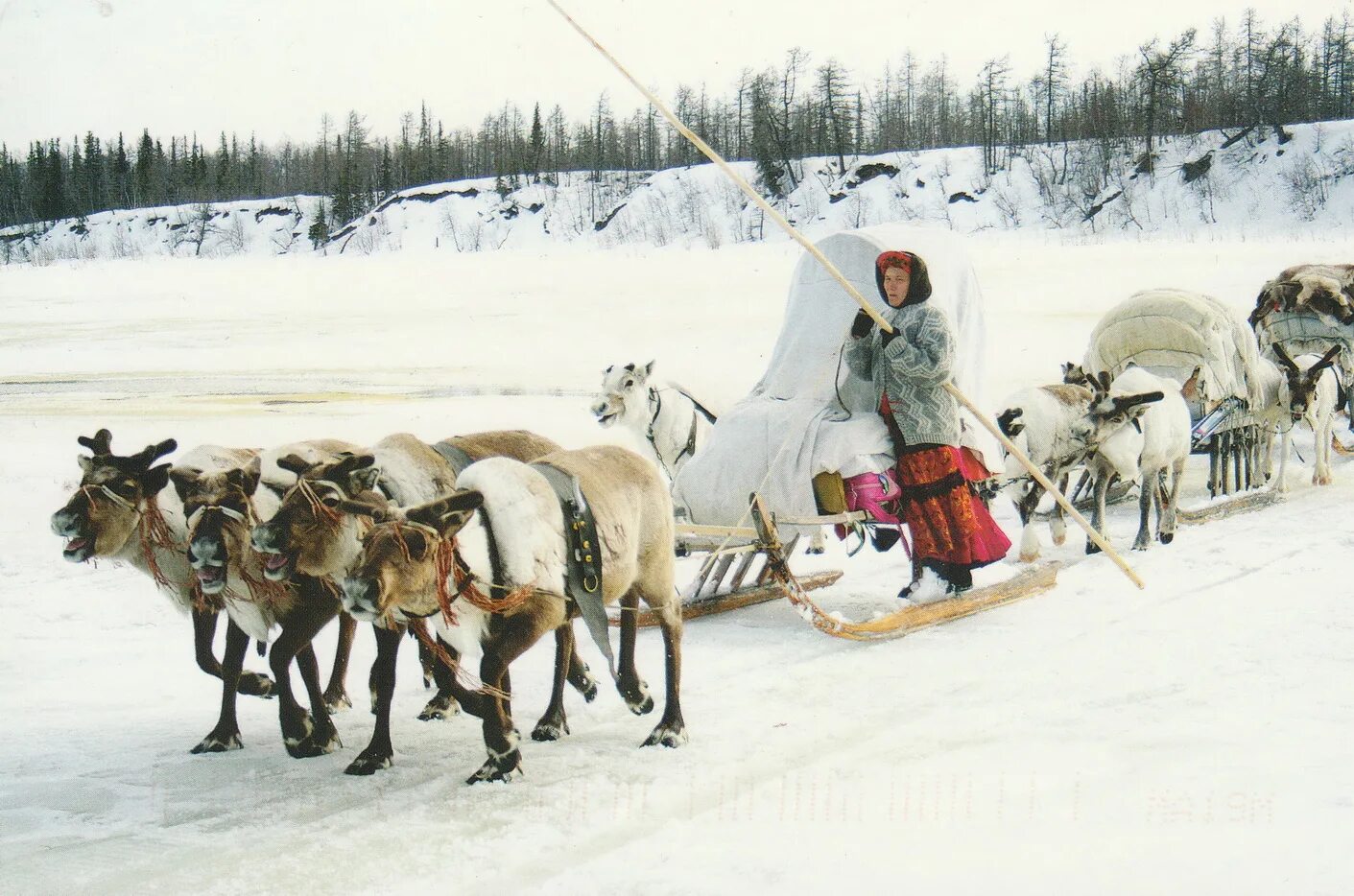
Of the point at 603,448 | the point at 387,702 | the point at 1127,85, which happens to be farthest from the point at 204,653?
the point at 1127,85

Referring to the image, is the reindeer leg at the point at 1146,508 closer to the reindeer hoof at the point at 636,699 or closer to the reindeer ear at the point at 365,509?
the reindeer hoof at the point at 636,699

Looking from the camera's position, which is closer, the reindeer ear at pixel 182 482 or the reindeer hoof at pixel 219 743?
the reindeer ear at pixel 182 482

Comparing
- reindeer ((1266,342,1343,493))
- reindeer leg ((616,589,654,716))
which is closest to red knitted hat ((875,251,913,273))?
reindeer leg ((616,589,654,716))

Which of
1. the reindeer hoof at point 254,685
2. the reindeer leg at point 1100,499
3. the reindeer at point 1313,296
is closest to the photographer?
the reindeer hoof at point 254,685

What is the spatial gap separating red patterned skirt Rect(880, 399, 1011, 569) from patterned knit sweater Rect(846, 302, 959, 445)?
111 mm

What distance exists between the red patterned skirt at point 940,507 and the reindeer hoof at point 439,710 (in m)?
3.00

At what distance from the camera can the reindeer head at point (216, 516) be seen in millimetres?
4508

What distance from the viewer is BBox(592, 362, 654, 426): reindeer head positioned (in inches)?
368

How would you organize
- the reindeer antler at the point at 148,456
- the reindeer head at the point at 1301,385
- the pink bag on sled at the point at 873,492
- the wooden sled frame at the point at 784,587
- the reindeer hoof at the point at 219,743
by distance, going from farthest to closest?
the reindeer head at the point at 1301,385 → the pink bag on sled at the point at 873,492 → the wooden sled frame at the point at 784,587 → the reindeer hoof at the point at 219,743 → the reindeer antler at the point at 148,456

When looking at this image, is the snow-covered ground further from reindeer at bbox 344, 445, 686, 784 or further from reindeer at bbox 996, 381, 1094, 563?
reindeer at bbox 996, 381, 1094, 563

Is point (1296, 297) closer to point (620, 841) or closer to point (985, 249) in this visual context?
point (620, 841)

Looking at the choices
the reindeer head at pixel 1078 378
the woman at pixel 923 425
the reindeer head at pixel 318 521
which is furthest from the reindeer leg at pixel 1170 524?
the reindeer head at pixel 318 521

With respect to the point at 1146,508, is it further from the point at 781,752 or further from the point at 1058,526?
the point at 781,752

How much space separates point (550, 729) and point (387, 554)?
1.45 metres
